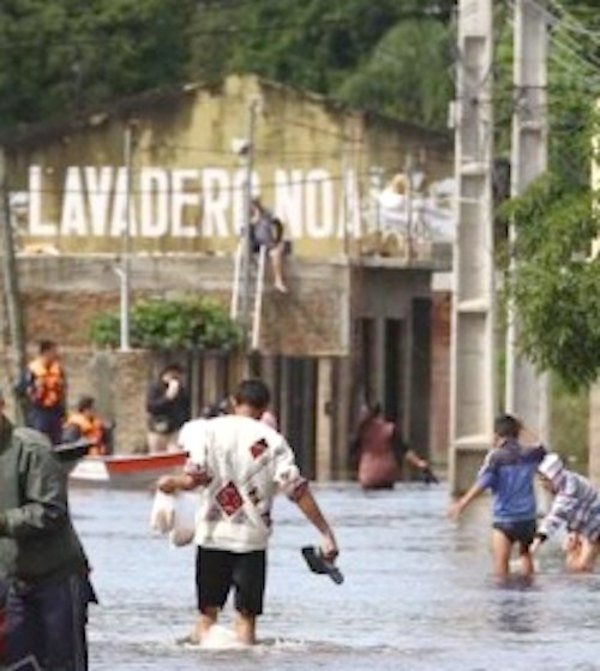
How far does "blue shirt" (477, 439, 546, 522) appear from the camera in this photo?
28.7 metres

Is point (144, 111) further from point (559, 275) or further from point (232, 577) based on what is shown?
point (232, 577)

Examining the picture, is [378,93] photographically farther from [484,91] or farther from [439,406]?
[484,91]

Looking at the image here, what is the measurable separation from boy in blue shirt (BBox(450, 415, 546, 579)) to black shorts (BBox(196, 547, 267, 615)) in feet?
25.8

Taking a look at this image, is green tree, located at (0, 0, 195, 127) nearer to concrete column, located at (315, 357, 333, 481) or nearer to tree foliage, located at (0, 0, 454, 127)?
tree foliage, located at (0, 0, 454, 127)

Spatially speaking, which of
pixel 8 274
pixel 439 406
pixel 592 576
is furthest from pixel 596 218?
pixel 439 406

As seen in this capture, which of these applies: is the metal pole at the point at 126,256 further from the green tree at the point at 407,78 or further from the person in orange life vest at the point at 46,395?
the person in orange life vest at the point at 46,395

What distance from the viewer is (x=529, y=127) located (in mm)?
41062

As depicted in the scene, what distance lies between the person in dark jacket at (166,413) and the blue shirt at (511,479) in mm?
22617

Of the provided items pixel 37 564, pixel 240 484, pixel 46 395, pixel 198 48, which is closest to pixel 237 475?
pixel 240 484

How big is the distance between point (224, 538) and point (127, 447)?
41.5 meters

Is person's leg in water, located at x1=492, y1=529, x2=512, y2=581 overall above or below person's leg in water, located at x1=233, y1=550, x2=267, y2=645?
below


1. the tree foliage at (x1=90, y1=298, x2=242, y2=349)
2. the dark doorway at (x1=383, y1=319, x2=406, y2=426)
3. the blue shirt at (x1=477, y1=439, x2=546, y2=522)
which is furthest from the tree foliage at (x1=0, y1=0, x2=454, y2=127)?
the blue shirt at (x1=477, y1=439, x2=546, y2=522)

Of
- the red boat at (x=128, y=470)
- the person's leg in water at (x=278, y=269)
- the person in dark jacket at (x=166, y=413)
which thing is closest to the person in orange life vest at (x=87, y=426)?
the person in dark jacket at (x=166, y=413)

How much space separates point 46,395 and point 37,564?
89.7 ft
